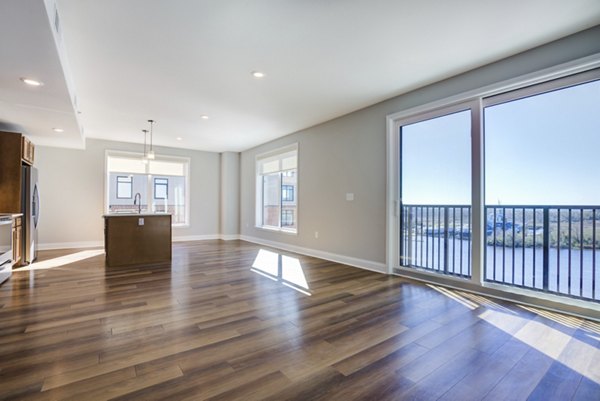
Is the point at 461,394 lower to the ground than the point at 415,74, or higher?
lower

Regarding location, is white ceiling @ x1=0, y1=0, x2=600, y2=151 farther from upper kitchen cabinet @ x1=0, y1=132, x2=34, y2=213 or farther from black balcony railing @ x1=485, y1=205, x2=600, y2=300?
black balcony railing @ x1=485, y1=205, x2=600, y2=300

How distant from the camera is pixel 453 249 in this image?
150 inches

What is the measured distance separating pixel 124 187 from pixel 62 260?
8.96 feet

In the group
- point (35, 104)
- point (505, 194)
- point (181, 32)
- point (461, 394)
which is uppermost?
point (181, 32)

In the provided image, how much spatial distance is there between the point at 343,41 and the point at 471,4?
107 centimetres

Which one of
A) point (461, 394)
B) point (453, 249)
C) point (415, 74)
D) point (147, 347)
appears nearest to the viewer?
point (461, 394)

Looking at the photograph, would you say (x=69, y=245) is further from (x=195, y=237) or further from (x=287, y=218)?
(x=287, y=218)

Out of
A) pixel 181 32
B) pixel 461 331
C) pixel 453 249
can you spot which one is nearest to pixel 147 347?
pixel 461 331

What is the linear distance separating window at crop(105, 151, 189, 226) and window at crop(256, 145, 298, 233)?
2.17m

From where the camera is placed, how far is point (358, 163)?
4.83 metres

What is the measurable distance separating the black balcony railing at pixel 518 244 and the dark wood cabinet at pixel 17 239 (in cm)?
582

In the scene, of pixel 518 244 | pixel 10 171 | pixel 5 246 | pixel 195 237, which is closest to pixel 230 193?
pixel 195 237

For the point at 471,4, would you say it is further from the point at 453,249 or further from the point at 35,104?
the point at 35,104

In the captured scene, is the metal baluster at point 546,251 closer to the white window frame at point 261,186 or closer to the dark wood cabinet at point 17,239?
the white window frame at point 261,186
